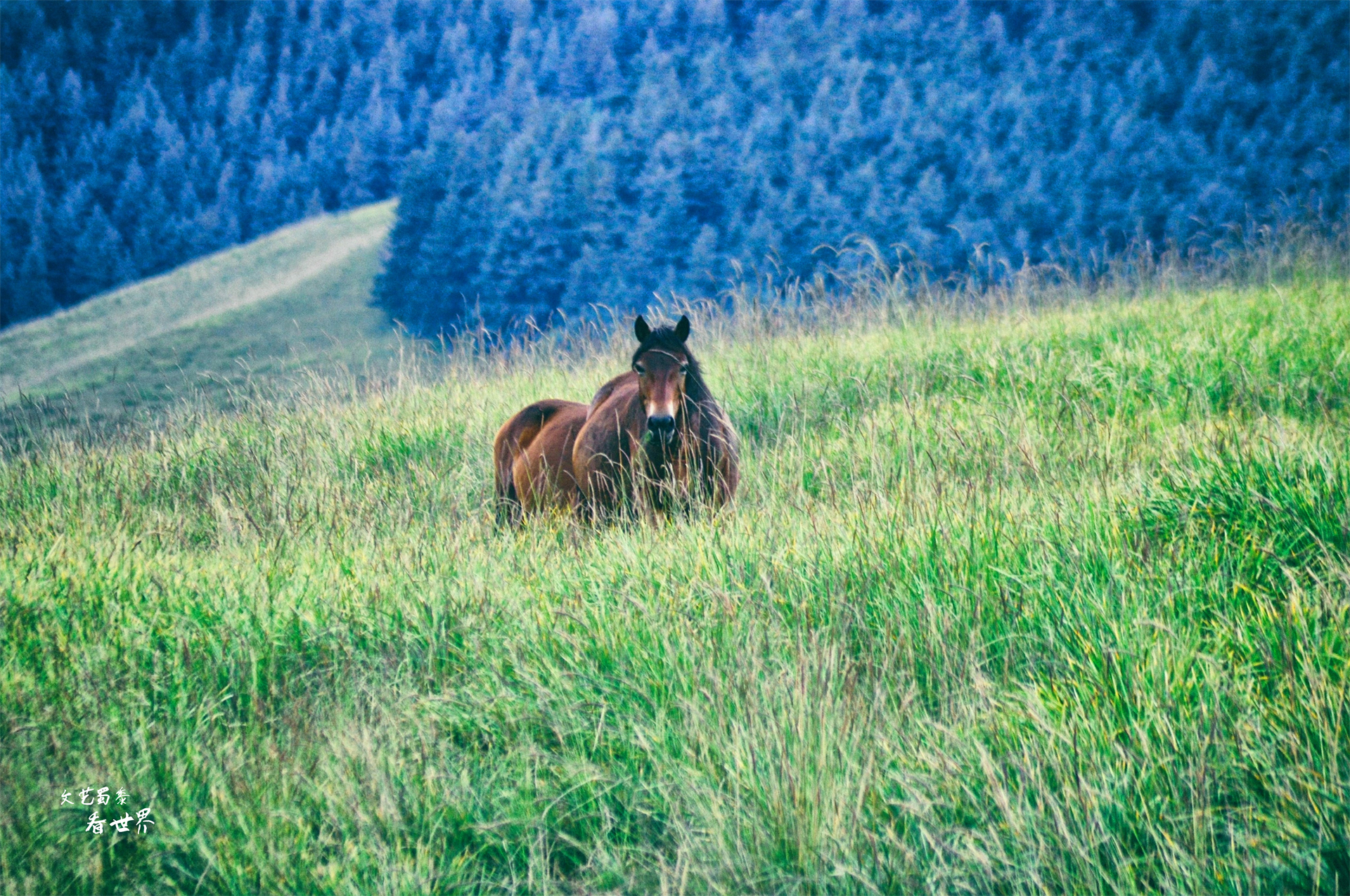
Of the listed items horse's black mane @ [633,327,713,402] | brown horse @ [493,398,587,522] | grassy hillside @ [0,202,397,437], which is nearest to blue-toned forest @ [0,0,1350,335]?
grassy hillside @ [0,202,397,437]

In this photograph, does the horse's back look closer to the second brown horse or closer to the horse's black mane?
the second brown horse

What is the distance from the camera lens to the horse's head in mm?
4355

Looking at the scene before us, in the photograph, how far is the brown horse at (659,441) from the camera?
443 cm

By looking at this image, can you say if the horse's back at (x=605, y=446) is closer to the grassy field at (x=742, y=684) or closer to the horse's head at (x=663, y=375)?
the horse's head at (x=663, y=375)

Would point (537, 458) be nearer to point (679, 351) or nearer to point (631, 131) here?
point (679, 351)

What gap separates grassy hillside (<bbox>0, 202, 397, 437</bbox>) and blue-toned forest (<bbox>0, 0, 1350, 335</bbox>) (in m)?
2.22

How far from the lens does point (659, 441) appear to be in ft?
15.6

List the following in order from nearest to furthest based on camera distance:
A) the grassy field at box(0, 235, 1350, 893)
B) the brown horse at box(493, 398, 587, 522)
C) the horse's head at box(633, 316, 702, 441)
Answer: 1. the grassy field at box(0, 235, 1350, 893)
2. the horse's head at box(633, 316, 702, 441)
3. the brown horse at box(493, 398, 587, 522)

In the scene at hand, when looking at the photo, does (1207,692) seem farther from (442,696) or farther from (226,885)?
(226,885)

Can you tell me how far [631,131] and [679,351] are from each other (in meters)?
29.9

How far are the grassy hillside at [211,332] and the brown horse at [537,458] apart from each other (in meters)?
2.36

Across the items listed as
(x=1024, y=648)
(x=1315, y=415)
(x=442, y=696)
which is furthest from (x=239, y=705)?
(x=1315, y=415)

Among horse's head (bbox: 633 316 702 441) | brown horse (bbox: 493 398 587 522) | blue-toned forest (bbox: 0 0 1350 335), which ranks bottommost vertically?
brown horse (bbox: 493 398 587 522)

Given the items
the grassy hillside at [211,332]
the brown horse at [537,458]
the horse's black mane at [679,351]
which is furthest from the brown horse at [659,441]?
the grassy hillside at [211,332]
